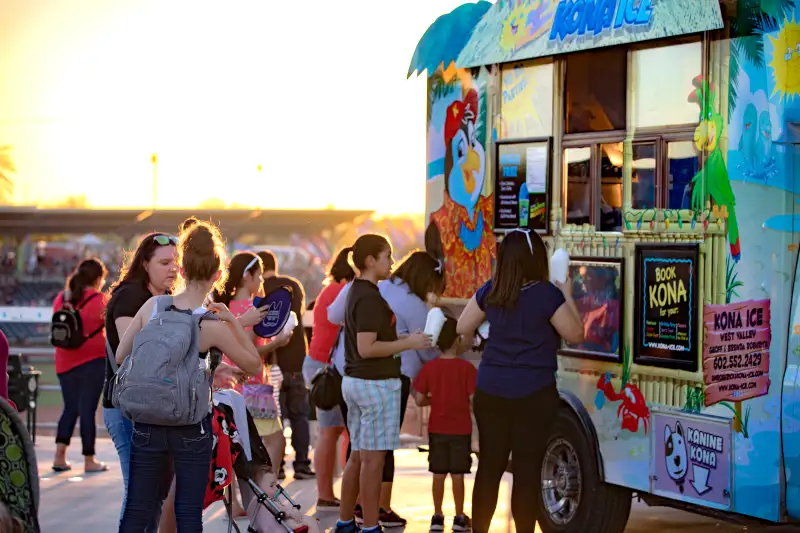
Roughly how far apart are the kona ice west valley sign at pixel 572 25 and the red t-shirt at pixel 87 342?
406cm

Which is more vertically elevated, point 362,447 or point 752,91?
point 752,91

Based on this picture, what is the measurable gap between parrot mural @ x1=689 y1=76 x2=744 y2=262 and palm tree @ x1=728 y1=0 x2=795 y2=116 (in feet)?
0.50

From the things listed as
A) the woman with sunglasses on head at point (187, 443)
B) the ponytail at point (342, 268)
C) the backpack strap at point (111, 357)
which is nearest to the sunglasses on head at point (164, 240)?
the backpack strap at point (111, 357)

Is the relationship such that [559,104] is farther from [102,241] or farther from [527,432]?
[102,241]

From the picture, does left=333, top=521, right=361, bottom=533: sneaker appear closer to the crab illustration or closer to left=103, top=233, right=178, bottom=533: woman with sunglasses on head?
the crab illustration

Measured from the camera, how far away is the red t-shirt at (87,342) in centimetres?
1134

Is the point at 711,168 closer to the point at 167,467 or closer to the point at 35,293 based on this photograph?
the point at 167,467

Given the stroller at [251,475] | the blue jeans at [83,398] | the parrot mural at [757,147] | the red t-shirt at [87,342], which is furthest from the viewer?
the blue jeans at [83,398]

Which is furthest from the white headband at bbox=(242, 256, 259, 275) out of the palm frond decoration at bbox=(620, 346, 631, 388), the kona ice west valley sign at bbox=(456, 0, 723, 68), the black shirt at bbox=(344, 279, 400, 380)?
the palm frond decoration at bbox=(620, 346, 631, 388)

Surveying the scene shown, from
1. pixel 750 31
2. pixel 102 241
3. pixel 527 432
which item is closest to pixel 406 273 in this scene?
pixel 527 432

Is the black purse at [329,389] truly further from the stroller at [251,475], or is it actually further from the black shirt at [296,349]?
the stroller at [251,475]

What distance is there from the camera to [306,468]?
11.2 metres

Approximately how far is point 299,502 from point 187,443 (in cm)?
445

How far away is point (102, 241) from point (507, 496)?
41044mm
